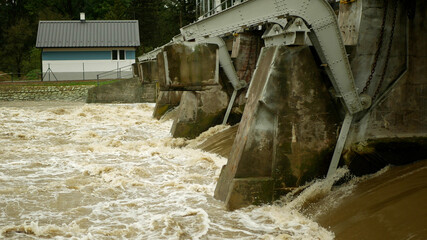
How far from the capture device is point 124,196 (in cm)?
819

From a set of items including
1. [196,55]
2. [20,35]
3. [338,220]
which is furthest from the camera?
[20,35]

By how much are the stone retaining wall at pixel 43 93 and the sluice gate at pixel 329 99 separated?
29136 millimetres

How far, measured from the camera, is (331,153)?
24.7 ft

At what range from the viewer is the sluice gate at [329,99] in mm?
7160

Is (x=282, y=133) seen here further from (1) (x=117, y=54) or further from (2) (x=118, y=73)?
(1) (x=117, y=54)

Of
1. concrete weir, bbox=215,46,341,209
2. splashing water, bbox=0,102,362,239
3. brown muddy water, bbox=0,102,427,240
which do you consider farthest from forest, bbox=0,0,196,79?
concrete weir, bbox=215,46,341,209

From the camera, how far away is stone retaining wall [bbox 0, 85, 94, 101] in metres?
34.7

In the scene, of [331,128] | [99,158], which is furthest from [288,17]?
[99,158]

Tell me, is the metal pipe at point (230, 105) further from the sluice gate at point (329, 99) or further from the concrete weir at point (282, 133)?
the concrete weir at point (282, 133)

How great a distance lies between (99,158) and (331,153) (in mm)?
6481

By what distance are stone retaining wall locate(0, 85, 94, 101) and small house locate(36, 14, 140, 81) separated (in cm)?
745

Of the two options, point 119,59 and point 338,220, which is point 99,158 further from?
point 119,59

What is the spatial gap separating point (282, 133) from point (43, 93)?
31.5 meters

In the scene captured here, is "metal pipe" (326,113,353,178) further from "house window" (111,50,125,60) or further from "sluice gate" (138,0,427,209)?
"house window" (111,50,125,60)
